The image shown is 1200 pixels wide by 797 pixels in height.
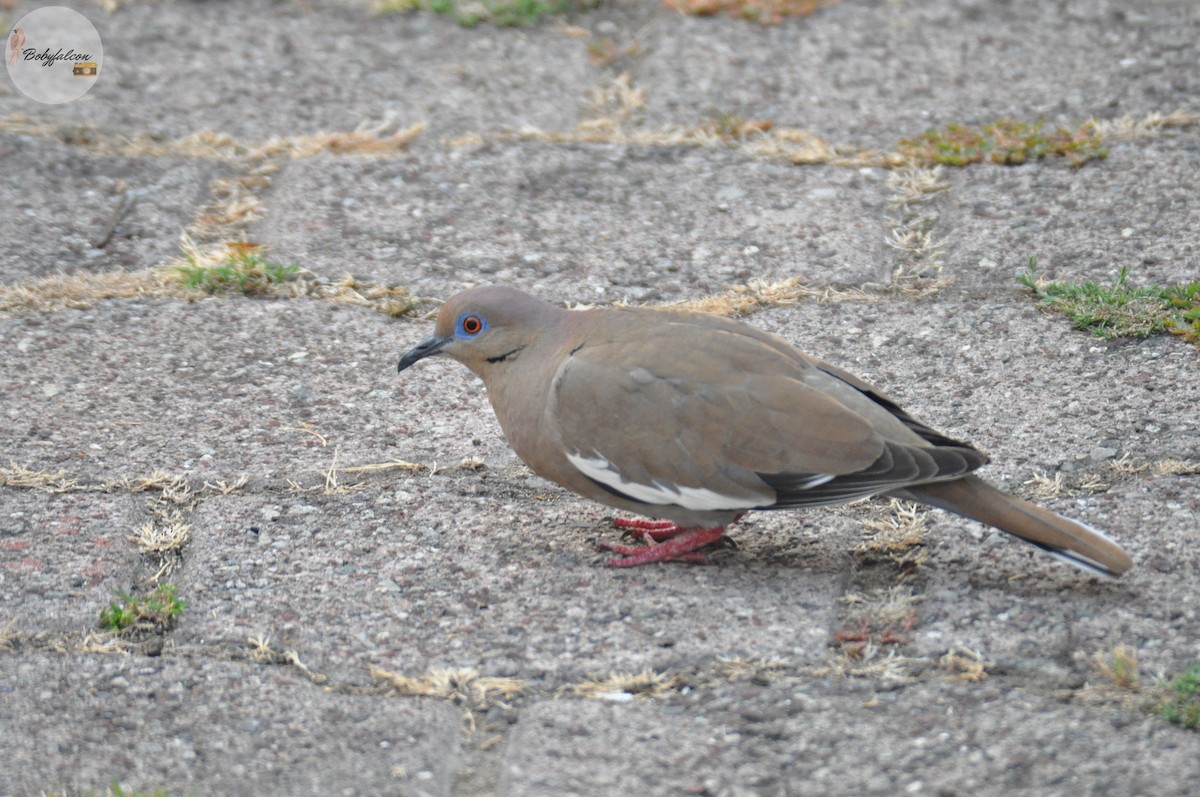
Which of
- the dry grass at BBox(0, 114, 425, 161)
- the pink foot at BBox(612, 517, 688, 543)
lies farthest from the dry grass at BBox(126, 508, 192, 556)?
the dry grass at BBox(0, 114, 425, 161)

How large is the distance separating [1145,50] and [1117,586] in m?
3.24

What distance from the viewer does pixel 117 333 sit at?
4004 mm

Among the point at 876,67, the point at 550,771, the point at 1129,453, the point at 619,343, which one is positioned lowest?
the point at 550,771

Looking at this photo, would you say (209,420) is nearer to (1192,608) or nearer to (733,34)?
(1192,608)

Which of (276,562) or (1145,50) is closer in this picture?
(276,562)

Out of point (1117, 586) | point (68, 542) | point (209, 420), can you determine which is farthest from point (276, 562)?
point (1117, 586)

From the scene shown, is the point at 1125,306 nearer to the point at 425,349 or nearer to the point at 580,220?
the point at 580,220

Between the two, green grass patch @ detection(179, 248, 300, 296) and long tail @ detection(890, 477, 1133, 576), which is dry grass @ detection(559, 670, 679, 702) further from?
green grass patch @ detection(179, 248, 300, 296)

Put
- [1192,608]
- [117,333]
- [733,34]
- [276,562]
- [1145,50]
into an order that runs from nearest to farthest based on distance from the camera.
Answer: [1192,608]
[276,562]
[117,333]
[1145,50]
[733,34]

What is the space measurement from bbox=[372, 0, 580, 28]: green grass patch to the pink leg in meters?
3.38

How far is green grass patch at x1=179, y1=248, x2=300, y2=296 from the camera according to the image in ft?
13.8

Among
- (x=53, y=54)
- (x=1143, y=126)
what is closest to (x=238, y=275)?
(x=53, y=54)

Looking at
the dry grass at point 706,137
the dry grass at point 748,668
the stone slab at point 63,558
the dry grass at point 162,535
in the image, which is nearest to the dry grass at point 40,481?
the stone slab at point 63,558

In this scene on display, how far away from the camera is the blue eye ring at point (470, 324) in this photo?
3367 millimetres
